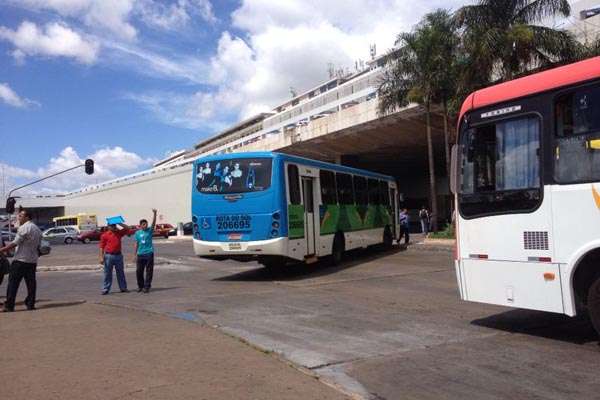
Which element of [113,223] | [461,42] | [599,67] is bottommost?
[113,223]

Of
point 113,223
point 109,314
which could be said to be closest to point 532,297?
point 109,314

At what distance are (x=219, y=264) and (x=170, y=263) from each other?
196 centimetres

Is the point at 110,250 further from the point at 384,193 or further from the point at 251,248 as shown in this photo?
the point at 384,193

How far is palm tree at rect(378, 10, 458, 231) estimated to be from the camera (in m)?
28.3

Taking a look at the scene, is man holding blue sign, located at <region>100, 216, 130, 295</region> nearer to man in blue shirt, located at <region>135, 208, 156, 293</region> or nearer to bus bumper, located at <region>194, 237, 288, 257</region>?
man in blue shirt, located at <region>135, 208, 156, 293</region>

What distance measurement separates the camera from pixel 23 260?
1056 cm

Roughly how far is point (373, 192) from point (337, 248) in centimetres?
446

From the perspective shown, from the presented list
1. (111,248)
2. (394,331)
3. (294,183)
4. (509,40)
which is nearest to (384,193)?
(509,40)

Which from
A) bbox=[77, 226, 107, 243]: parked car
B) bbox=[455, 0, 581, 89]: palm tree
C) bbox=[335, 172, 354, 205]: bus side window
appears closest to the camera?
bbox=[335, 172, 354, 205]: bus side window

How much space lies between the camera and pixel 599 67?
688 cm

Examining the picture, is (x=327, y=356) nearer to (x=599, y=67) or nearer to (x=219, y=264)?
(x=599, y=67)

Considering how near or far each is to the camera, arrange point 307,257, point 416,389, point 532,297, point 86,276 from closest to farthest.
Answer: point 416,389, point 532,297, point 307,257, point 86,276

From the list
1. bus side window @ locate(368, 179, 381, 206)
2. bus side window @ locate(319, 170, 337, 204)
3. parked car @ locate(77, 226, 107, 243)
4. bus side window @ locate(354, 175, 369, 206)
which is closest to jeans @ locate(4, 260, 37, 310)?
bus side window @ locate(319, 170, 337, 204)

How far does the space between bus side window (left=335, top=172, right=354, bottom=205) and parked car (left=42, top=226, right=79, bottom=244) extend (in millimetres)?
43167
